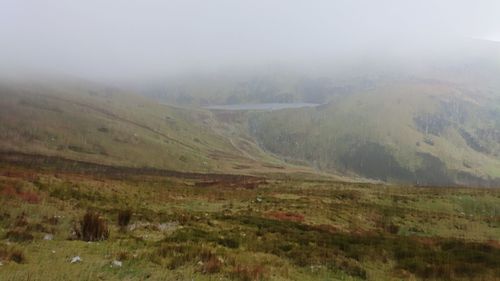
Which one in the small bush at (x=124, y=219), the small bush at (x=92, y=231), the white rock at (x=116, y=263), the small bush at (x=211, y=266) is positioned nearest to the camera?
the white rock at (x=116, y=263)

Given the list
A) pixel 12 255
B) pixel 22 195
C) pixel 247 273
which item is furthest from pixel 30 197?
pixel 247 273

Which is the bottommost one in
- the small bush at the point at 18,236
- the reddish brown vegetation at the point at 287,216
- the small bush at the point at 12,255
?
the reddish brown vegetation at the point at 287,216

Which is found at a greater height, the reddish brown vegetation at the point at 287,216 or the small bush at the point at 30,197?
the small bush at the point at 30,197

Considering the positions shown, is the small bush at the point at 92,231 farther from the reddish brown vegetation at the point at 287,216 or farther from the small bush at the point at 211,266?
the reddish brown vegetation at the point at 287,216

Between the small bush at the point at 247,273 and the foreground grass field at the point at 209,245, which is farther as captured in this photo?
the foreground grass field at the point at 209,245

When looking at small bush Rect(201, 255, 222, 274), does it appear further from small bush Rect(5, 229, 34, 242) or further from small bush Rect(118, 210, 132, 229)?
small bush Rect(118, 210, 132, 229)

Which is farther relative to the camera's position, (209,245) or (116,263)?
(209,245)

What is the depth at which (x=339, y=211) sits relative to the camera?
4406 centimetres

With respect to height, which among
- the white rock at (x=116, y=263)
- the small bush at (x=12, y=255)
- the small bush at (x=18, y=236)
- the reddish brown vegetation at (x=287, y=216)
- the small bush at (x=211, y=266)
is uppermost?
the small bush at (x=12, y=255)

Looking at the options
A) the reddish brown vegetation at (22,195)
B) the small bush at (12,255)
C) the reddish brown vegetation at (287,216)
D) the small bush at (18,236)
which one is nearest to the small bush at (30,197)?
the reddish brown vegetation at (22,195)

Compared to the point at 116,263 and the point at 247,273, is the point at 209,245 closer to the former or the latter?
the point at 247,273

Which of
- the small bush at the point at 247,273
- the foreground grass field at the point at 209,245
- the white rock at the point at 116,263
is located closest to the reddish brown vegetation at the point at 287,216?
the foreground grass field at the point at 209,245

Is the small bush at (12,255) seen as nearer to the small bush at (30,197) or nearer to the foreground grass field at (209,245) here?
the foreground grass field at (209,245)

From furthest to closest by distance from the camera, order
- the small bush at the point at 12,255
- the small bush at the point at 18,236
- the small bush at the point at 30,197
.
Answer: the small bush at the point at 30,197 < the small bush at the point at 18,236 < the small bush at the point at 12,255
